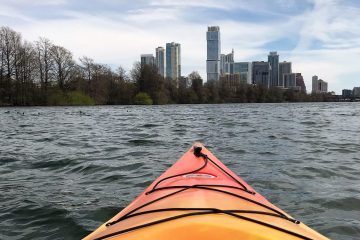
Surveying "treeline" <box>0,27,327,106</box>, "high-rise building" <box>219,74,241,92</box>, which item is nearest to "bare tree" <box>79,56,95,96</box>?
"treeline" <box>0,27,327,106</box>

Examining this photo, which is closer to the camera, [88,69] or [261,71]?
[88,69]

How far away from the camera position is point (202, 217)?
2.49 meters

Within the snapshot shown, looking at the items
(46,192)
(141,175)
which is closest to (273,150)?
(141,175)

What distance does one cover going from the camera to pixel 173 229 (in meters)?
2.38

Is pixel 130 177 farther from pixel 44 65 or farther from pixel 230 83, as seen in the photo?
pixel 230 83

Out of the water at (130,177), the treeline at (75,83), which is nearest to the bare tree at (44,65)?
the treeline at (75,83)

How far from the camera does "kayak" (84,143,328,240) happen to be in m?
2.36

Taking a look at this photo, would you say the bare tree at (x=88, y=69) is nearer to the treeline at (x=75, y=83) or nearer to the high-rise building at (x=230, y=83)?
the treeline at (x=75, y=83)

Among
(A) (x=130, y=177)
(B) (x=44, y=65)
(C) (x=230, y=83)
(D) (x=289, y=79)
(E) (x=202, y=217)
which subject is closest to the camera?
(E) (x=202, y=217)

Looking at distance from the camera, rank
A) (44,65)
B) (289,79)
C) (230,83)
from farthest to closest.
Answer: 1. (289,79)
2. (230,83)
3. (44,65)

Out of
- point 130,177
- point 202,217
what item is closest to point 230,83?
point 130,177

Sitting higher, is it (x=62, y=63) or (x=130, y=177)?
(x=62, y=63)

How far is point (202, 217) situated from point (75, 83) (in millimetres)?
67493

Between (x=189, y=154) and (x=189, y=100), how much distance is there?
89.6 m
